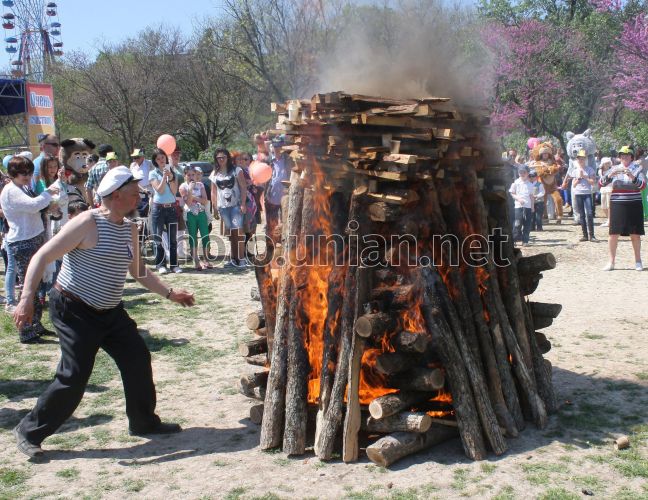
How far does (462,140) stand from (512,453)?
6.94 ft

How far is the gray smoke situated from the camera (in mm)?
5340

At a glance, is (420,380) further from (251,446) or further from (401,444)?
(251,446)

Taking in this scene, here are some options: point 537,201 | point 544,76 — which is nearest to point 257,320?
point 537,201

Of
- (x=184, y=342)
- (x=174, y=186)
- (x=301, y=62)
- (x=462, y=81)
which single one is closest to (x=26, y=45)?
(x=301, y=62)

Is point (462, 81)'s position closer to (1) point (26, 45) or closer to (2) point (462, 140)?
(2) point (462, 140)

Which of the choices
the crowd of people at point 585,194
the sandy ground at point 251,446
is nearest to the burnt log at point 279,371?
the sandy ground at point 251,446

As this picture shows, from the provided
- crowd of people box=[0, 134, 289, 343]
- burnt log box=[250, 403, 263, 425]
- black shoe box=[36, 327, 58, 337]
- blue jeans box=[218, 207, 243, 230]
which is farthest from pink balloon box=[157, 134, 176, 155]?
burnt log box=[250, 403, 263, 425]

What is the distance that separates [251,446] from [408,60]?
10.3 ft

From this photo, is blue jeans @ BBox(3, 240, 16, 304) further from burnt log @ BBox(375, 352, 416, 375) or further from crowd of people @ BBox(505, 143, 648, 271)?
crowd of people @ BBox(505, 143, 648, 271)

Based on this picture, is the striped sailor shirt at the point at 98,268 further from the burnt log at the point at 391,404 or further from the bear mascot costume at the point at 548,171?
the bear mascot costume at the point at 548,171

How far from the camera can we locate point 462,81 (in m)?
5.41

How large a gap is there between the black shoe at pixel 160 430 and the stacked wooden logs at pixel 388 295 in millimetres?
795

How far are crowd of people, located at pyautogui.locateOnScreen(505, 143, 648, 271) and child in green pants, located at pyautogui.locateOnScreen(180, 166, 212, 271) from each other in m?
5.79

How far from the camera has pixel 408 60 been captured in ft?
17.9
